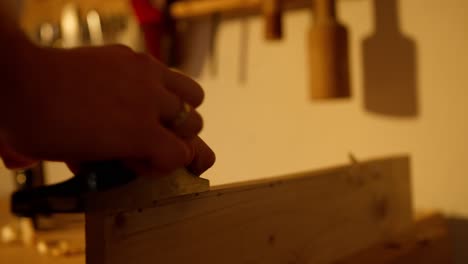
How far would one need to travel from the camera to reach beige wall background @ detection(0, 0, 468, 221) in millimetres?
762

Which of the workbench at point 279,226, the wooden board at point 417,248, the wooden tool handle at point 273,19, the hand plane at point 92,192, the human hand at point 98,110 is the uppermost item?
the wooden tool handle at point 273,19

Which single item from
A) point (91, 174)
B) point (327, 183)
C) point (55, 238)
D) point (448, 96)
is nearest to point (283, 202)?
point (327, 183)

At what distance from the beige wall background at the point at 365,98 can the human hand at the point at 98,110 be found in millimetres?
299

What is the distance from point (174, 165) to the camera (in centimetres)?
31

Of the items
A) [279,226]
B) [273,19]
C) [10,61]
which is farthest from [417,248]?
[10,61]

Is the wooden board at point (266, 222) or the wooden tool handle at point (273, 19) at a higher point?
the wooden tool handle at point (273, 19)

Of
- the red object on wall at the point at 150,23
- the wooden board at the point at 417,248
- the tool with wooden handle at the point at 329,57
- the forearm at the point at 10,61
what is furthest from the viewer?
the red object on wall at the point at 150,23

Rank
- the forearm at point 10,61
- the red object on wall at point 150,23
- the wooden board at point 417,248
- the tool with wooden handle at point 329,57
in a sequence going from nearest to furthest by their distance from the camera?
the forearm at point 10,61 → the wooden board at point 417,248 → the tool with wooden handle at point 329,57 → the red object on wall at point 150,23

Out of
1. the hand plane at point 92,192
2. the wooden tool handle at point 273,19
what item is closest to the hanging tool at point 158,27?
the wooden tool handle at point 273,19

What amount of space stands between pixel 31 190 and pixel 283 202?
0.74 feet

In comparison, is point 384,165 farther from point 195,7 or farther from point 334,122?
point 195,7

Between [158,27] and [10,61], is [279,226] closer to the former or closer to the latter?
[10,61]

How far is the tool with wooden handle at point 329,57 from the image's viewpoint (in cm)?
76

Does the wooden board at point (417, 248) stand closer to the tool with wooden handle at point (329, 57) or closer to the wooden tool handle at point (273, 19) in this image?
the tool with wooden handle at point (329, 57)
